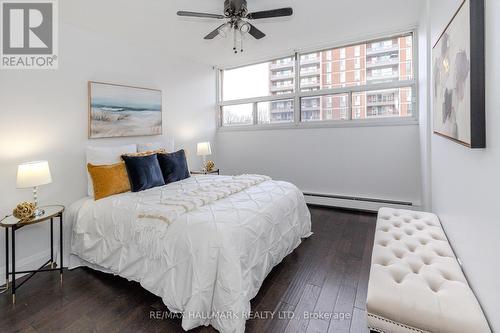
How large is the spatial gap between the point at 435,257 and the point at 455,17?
138 centimetres

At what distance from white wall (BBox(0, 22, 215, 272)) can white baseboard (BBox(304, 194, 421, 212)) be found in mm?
2924

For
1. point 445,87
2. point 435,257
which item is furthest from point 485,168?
point 445,87

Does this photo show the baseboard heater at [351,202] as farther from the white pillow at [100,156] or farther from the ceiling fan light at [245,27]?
the white pillow at [100,156]

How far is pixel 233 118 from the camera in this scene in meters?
5.40

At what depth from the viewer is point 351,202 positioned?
13.5 feet

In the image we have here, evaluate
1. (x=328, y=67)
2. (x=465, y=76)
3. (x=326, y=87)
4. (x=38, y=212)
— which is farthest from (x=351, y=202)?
(x=38, y=212)

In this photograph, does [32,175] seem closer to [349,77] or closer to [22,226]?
[22,226]

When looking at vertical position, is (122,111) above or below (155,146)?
above

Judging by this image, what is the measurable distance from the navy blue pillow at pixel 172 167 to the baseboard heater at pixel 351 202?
7.47ft

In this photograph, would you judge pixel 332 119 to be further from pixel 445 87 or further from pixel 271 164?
pixel 445 87

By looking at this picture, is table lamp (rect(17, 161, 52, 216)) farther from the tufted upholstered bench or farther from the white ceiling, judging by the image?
the tufted upholstered bench

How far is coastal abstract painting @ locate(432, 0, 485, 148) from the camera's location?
107 cm

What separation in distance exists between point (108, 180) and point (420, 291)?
2851mm

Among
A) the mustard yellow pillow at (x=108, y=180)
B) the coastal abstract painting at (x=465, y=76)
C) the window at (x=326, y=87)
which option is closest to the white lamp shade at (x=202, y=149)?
the window at (x=326, y=87)
